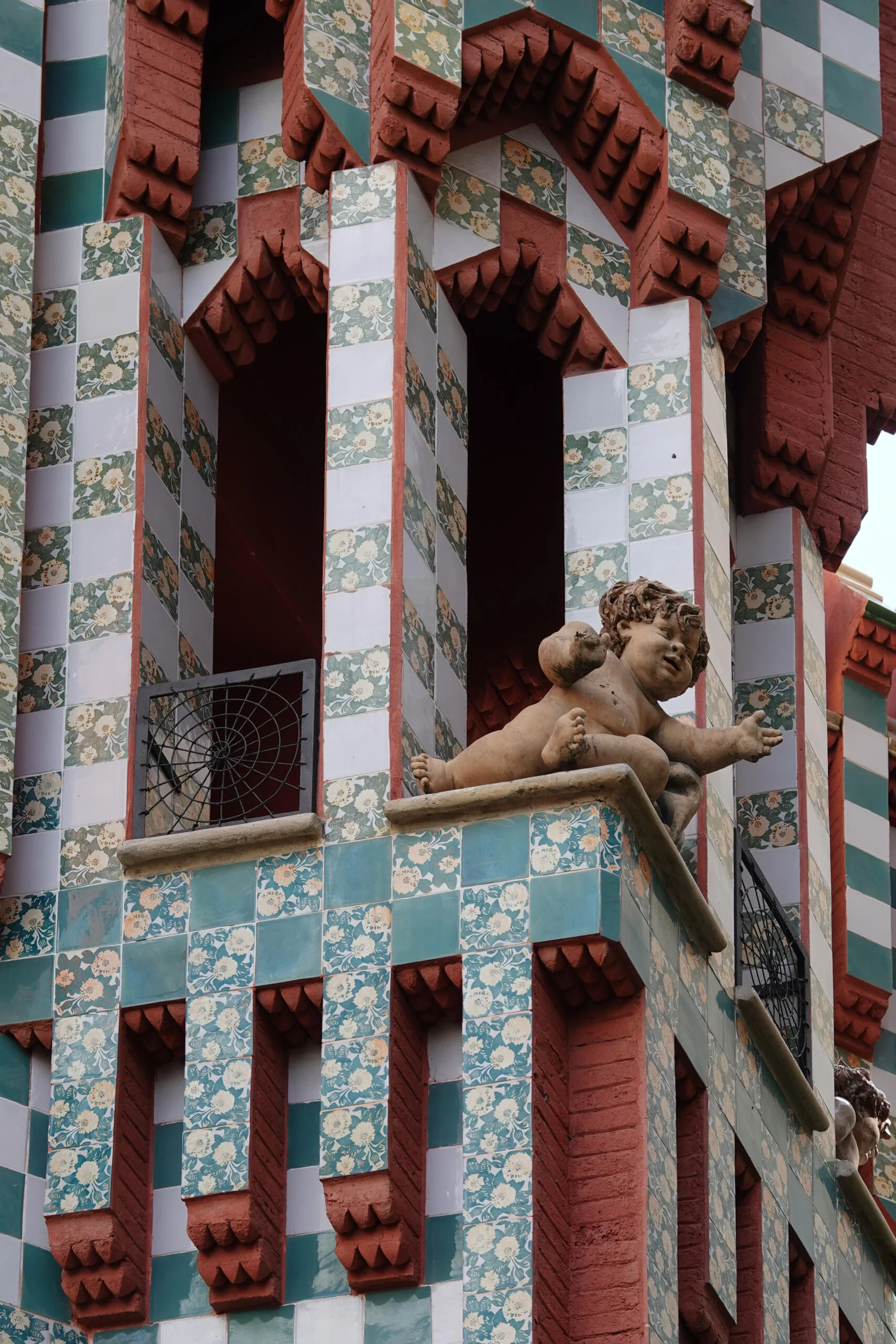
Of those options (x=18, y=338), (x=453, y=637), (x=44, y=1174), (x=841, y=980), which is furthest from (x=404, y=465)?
(x=841, y=980)

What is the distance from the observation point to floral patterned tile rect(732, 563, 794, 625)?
1756 centimetres

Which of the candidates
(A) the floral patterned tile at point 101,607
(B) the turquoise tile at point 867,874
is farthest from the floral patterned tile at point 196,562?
(B) the turquoise tile at point 867,874

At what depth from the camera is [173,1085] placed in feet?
47.5

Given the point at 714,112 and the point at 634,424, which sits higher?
the point at 714,112

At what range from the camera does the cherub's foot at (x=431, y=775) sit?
14383 mm

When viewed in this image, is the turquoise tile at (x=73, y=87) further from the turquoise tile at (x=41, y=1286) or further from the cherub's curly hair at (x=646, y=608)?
the turquoise tile at (x=41, y=1286)

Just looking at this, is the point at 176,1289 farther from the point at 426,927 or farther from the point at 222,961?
the point at 426,927

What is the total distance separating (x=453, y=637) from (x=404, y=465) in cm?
72

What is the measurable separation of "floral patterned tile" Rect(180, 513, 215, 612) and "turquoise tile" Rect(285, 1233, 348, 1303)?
3048 millimetres

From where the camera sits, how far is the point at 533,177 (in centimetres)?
1642

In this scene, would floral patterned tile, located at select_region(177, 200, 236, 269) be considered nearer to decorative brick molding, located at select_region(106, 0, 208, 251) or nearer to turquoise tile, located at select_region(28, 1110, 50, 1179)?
decorative brick molding, located at select_region(106, 0, 208, 251)

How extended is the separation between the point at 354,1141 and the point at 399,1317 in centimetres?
63

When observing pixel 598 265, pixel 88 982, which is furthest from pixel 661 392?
pixel 88 982

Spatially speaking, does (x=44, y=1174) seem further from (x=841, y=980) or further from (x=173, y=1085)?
(x=841, y=980)
